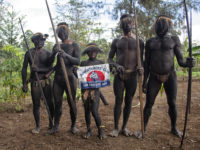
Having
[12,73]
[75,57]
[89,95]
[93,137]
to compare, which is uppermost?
[75,57]

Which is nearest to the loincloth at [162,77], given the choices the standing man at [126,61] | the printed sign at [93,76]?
the standing man at [126,61]

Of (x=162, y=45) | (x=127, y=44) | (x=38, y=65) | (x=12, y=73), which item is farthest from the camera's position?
(x=12, y=73)

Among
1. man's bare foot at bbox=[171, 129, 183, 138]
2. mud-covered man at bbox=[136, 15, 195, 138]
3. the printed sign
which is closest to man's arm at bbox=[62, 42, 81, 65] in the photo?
the printed sign

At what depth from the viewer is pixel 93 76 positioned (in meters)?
3.66

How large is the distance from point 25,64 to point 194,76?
12.7 metres

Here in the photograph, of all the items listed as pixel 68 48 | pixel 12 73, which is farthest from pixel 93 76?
pixel 12 73

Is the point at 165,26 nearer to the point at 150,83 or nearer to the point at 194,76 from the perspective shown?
the point at 150,83

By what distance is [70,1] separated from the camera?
1213cm

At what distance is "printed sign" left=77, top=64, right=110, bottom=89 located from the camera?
143 inches

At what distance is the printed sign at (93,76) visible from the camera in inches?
143

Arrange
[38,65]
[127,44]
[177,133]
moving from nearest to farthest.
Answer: [127,44] < [177,133] < [38,65]

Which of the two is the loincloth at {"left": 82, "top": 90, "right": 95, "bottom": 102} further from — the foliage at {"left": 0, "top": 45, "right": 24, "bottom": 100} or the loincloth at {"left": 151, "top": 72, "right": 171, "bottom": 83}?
the foliage at {"left": 0, "top": 45, "right": 24, "bottom": 100}

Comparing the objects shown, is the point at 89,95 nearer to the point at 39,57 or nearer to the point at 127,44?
the point at 127,44

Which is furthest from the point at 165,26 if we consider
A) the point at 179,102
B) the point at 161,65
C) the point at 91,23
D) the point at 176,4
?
the point at 91,23
